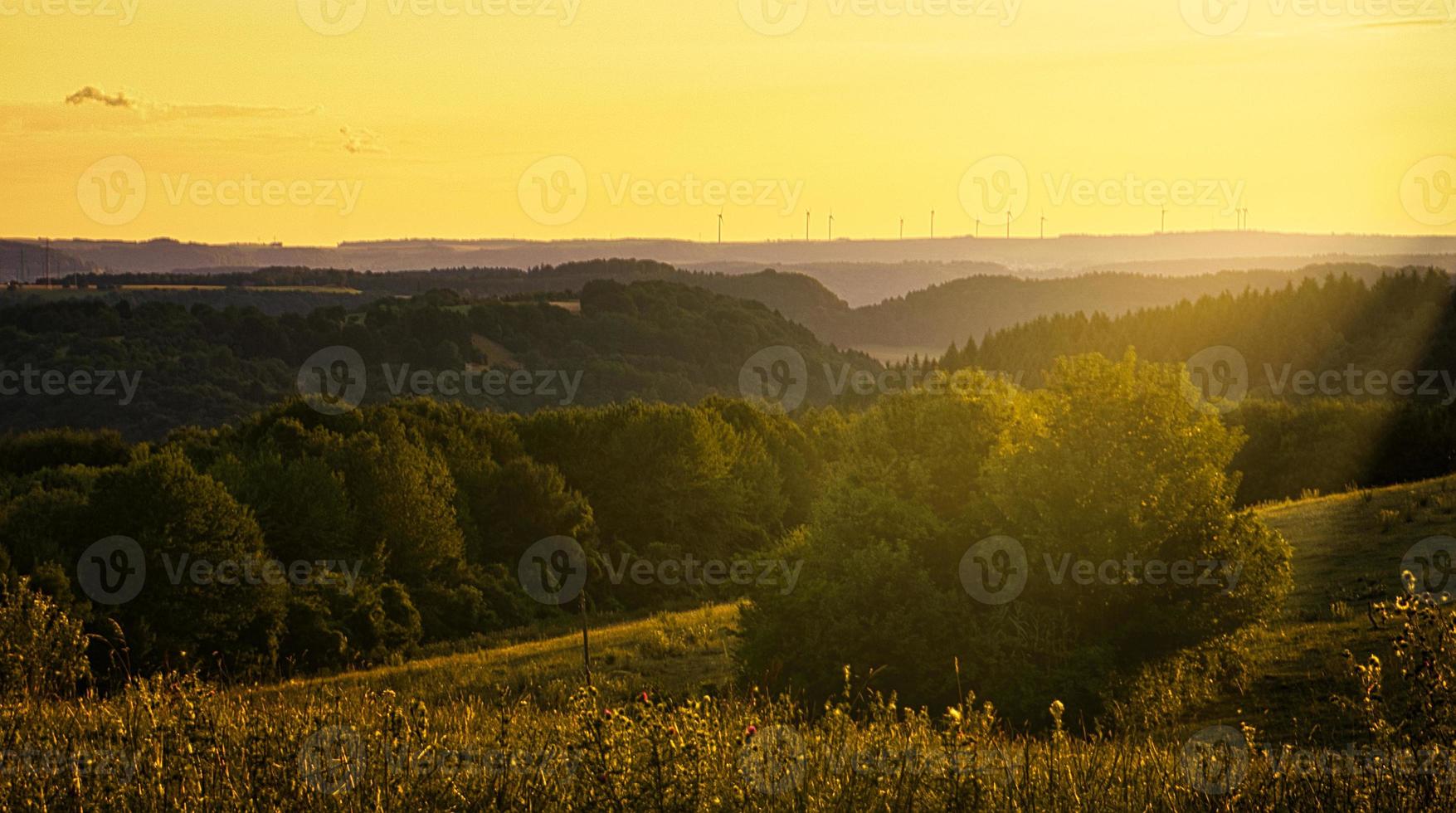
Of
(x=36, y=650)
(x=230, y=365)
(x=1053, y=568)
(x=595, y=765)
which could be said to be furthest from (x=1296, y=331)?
(x=595, y=765)

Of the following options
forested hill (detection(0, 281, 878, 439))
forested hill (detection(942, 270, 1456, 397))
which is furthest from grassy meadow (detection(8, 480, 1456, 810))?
forested hill (detection(942, 270, 1456, 397))

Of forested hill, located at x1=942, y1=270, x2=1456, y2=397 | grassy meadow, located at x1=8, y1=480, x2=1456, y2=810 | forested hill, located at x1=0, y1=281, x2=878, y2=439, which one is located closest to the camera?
grassy meadow, located at x1=8, y1=480, x2=1456, y2=810

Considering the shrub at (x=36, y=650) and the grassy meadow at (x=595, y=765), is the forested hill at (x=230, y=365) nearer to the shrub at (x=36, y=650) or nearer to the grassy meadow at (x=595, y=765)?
the shrub at (x=36, y=650)

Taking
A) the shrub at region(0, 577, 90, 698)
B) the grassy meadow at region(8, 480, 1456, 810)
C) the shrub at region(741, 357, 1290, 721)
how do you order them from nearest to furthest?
1. the grassy meadow at region(8, 480, 1456, 810)
2. the shrub at region(0, 577, 90, 698)
3. the shrub at region(741, 357, 1290, 721)

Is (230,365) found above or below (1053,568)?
above

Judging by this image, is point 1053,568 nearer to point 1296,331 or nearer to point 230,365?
point 1296,331

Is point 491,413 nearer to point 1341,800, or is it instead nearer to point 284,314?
point 1341,800

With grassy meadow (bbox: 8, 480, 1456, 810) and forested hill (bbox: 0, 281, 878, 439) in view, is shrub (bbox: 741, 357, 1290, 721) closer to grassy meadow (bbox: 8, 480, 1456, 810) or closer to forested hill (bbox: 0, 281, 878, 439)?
grassy meadow (bbox: 8, 480, 1456, 810)

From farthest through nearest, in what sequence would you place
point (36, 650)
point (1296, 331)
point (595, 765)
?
point (1296, 331), point (36, 650), point (595, 765)

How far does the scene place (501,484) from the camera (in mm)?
68062

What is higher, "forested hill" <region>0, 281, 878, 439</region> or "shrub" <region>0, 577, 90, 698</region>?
"forested hill" <region>0, 281, 878, 439</region>

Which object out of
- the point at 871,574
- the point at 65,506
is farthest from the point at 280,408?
the point at 871,574

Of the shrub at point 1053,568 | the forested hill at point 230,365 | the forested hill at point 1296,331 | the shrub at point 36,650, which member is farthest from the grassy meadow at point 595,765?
the forested hill at point 1296,331

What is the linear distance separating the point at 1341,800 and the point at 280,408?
6569cm
